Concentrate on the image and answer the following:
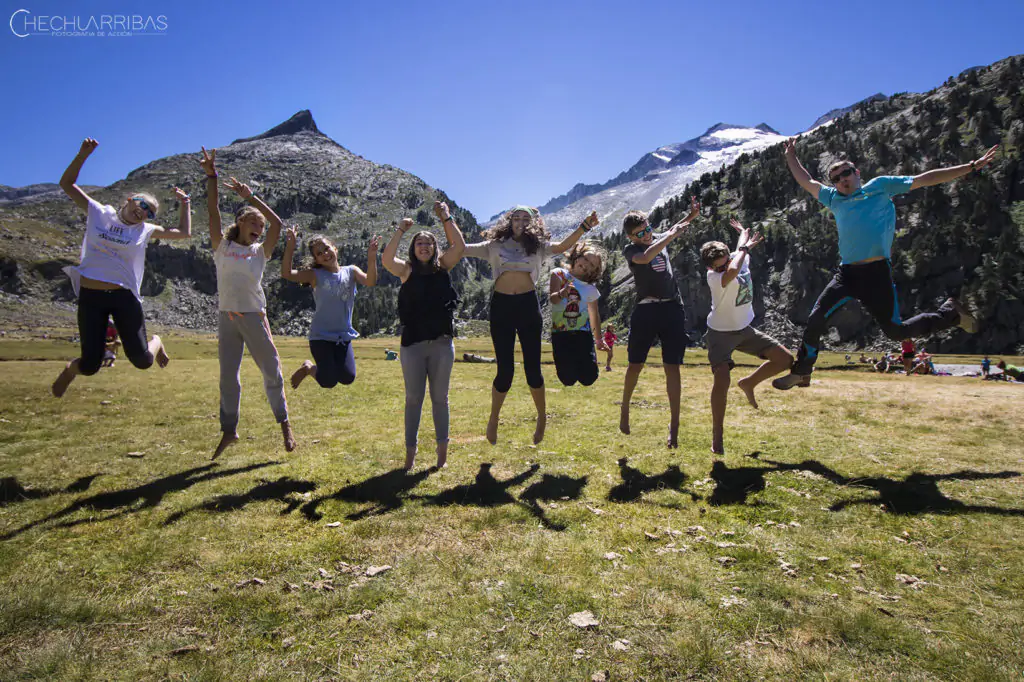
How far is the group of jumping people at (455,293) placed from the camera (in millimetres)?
8016

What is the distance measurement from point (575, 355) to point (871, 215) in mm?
5277

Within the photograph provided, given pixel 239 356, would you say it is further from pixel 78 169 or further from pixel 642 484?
pixel 642 484

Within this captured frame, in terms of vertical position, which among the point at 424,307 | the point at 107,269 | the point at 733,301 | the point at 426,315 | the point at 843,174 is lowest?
the point at 426,315

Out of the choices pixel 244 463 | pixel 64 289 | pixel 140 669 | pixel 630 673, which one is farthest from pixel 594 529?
pixel 64 289

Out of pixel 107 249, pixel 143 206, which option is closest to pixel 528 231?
pixel 143 206

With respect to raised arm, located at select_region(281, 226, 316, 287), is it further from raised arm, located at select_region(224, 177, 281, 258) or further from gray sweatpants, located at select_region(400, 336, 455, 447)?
gray sweatpants, located at select_region(400, 336, 455, 447)

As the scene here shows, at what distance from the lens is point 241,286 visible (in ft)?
26.8

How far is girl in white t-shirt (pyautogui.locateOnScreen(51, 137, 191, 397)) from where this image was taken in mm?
7879

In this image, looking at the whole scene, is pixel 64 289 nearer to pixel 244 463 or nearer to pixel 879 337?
pixel 244 463

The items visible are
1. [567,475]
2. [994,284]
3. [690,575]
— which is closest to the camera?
[690,575]

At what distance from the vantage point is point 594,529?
20.1 ft

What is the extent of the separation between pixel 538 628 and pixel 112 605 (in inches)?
144

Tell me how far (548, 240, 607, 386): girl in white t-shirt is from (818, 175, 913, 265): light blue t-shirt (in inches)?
157

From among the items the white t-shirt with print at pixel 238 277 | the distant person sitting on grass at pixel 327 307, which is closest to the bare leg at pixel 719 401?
the distant person sitting on grass at pixel 327 307
